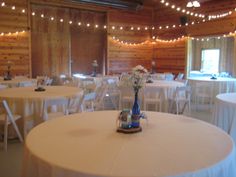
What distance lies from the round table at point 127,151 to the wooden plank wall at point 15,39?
22.6 feet

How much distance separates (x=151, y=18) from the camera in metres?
11.7

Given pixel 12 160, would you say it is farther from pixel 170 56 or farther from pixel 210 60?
pixel 210 60

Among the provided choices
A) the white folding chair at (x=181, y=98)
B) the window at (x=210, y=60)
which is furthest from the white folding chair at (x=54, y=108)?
the window at (x=210, y=60)

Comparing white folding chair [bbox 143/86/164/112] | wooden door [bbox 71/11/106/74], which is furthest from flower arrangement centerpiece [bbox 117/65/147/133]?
wooden door [bbox 71/11/106/74]

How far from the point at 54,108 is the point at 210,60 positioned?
11408mm

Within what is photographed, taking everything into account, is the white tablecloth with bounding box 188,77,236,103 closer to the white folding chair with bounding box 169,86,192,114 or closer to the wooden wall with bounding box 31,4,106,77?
the white folding chair with bounding box 169,86,192,114

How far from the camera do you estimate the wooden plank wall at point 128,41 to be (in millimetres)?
10703

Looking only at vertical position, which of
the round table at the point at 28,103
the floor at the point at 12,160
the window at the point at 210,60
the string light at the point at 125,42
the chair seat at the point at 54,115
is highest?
the string light at the point at 125,42

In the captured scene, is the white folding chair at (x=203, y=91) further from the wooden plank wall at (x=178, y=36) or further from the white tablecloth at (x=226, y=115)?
the white tablecloth at (x=226, y=115)

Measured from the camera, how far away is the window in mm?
13602

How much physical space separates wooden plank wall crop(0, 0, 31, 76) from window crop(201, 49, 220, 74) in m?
9.03

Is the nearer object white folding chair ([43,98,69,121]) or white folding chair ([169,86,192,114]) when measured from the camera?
white folding chair ([43,98,69,121])

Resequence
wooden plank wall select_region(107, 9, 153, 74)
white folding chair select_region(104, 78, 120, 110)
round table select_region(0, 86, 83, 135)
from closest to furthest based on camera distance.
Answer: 1. round table select_region(0, 86, 83, 135)
2. white folding chair select_region(104, 78, 120, 110)
3. wooden plank wall select_region(107, 9, 153, 74)

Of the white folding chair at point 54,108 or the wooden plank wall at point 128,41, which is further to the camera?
the wooden plank wall at point 128,41
